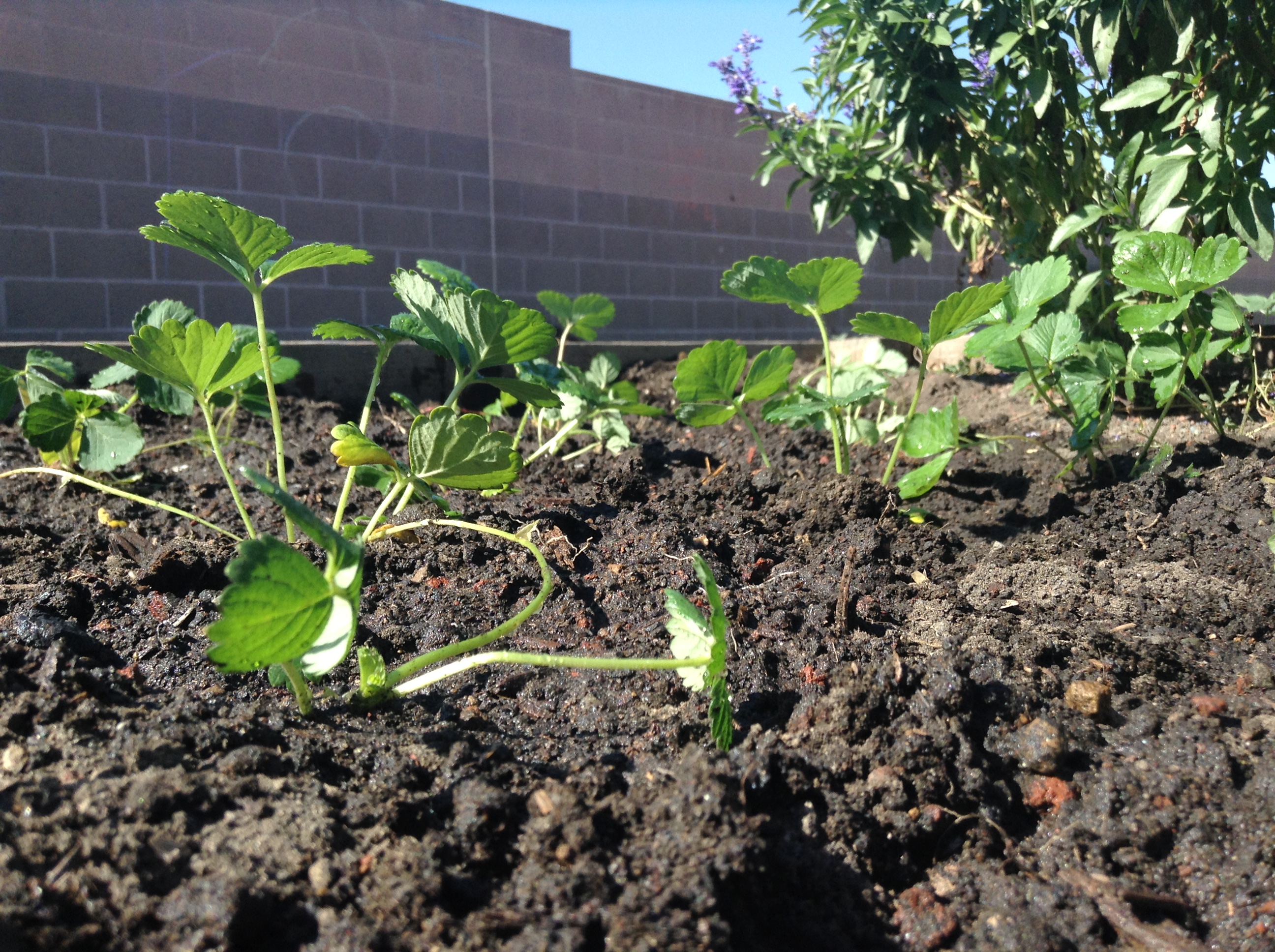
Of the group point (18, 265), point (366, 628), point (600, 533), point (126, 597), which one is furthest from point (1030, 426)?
point (18, 265)

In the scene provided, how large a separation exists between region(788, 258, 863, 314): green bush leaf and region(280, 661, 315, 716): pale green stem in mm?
1139

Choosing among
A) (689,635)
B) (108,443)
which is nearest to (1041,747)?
(689,635)

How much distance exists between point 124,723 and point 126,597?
0.45 meters

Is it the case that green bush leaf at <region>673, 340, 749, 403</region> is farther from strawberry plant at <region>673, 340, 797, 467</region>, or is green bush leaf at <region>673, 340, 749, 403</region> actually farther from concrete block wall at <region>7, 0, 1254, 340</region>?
concrete block wall at <region>7, 0, 1254, 340</region>

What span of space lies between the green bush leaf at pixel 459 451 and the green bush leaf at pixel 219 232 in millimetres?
287

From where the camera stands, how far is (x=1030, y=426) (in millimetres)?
2162

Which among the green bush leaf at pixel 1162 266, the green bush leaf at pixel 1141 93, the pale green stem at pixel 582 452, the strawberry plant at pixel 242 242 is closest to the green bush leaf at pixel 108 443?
the strawberry plant at pixel 242 242

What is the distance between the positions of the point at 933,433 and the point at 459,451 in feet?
3.14

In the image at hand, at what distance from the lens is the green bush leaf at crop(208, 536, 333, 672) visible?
623 millimetres

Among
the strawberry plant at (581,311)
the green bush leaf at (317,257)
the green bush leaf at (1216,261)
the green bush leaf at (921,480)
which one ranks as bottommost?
the green bush leaf at (921,480)

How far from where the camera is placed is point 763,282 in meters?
1.60

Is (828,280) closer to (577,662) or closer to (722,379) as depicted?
(722,379)

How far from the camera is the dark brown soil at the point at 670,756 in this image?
0.57 meters

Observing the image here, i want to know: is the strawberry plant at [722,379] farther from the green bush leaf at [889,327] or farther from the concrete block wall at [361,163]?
the concrete block wall at [361,163]
